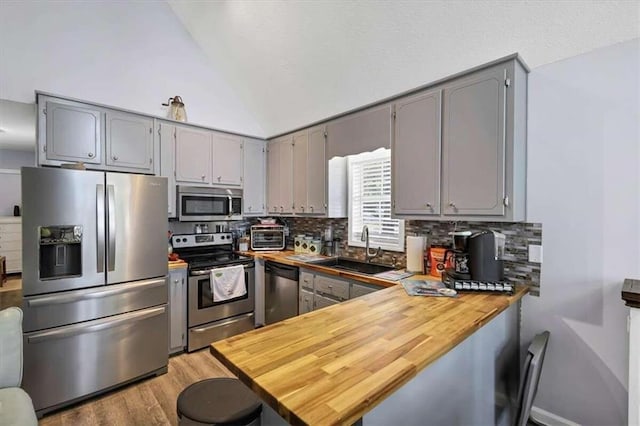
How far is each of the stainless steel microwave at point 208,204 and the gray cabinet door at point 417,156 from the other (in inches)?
82.3

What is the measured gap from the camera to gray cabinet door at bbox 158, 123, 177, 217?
10.4ft

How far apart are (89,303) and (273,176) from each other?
93.8 inches

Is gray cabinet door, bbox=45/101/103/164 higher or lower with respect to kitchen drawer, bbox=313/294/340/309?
higher

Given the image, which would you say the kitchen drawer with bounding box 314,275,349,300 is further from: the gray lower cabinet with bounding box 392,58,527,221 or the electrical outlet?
the electrical outlet

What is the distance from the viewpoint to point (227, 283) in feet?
10.6

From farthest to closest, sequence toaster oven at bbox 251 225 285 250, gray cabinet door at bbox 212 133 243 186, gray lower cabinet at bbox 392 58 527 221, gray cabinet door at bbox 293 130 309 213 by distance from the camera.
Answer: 1. toaster oven at bbox 251 225 285 250
2. gray cabinet door at bbox 212 133 243 186
3. gray cabinet door at bbox 293 130 309 213
4. gray lower cabinet at bbox 392 58 527 221

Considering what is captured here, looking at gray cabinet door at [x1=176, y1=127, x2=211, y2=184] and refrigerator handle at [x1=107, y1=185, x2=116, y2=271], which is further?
gray cabinet door at [x1=176, y1=127, x2=211, y2=184]

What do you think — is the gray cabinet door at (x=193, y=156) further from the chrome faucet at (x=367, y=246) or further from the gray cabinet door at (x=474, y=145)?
the gray cabinet door at (x=474, y=145)

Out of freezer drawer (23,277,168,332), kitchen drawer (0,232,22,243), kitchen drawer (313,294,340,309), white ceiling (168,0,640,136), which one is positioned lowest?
kitchen drawer (313,294,340,309)

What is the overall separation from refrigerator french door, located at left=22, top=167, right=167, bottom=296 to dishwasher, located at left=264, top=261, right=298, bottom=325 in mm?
1165

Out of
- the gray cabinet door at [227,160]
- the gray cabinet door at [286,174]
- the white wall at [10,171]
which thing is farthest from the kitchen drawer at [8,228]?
the gray cabinet door at [286,174]

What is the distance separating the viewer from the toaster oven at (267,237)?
3828 millimetres

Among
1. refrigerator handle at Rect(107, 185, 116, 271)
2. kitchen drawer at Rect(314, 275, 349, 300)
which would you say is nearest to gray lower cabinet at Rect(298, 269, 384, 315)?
kitchen drawer at Rect(314, 275, 349, 300)

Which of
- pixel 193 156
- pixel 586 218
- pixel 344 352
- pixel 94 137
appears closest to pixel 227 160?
pixel 193 156
